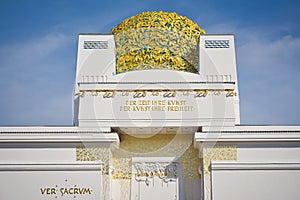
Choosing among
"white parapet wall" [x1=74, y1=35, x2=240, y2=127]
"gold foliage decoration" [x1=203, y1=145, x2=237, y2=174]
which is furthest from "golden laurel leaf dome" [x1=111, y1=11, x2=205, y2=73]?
"gold foliage decoration" [x1=203, y1=145, x2=237, y2=174]

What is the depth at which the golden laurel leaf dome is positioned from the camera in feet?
39.8

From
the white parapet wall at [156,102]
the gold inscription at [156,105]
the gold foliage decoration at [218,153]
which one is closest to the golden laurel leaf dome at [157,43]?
the white parapet wall at [156,102]

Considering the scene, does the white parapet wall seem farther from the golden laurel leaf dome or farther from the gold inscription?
the golden laurel leaf dome

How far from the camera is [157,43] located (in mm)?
12367

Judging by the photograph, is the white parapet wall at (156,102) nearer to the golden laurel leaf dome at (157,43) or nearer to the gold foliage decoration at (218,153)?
the gold foliage decoration at (218,153)

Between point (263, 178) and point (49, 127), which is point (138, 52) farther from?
point (263, 178)

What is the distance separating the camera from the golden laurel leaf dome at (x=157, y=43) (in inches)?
478

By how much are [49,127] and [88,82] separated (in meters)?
1.40

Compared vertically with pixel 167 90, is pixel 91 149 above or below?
below

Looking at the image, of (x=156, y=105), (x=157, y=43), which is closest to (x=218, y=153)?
(x=156, y=105)

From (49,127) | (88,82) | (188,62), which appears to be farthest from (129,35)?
(49,127)

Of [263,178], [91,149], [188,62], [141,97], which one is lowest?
[263,178]

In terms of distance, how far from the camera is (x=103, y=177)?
985 centimetres

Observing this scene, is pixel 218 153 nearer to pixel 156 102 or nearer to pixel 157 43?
pixel 156 102
